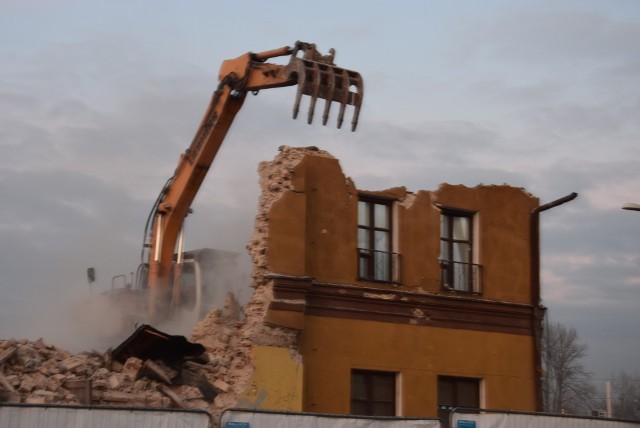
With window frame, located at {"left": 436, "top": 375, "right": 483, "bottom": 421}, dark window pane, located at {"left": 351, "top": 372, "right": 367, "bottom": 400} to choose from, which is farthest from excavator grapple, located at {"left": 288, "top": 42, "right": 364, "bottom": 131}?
window frame, located at {"left": 436, "top": 375, "right": 483, "bottom": 421}

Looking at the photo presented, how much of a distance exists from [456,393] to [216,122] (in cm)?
823

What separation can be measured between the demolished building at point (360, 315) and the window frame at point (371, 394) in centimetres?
3

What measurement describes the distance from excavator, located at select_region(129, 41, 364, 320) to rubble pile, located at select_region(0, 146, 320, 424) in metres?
1.63

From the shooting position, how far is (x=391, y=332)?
23.3 m

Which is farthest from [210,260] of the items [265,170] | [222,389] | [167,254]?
[222,389]

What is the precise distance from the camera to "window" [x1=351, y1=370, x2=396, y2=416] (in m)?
22.8

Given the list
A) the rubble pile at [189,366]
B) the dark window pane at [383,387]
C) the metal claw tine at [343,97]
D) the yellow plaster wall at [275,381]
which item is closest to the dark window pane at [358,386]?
the dark window pane at [383,387]

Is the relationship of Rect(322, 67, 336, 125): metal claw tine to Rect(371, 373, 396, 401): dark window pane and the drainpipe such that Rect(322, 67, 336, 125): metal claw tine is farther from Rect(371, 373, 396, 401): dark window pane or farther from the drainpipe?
the drainpipe

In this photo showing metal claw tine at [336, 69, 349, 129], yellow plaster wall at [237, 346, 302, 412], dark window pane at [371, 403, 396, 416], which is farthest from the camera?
dark window pane at [371, 403, 396, 416]

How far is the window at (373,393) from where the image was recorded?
898 inches

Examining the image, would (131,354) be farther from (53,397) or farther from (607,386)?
(607,386)

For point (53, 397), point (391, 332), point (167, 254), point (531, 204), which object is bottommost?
point (53, 397)

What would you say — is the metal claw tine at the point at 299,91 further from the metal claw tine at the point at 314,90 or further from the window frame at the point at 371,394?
the window frame at the point at 371,394

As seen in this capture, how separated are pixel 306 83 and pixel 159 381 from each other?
6.66 m
